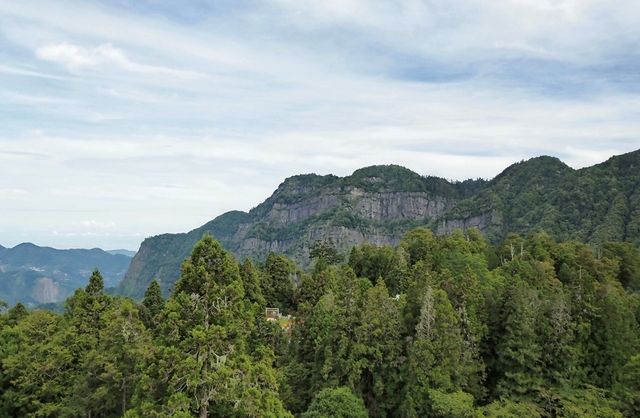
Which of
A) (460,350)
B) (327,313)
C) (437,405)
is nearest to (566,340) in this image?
(460,350)

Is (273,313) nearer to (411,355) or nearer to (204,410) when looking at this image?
(411,355)

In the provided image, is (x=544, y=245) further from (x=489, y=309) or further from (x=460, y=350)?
(x=460, y=350)

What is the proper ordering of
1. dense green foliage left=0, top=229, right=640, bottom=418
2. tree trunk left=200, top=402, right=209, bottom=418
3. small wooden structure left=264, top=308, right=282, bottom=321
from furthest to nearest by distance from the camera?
small wooden structure left=264, top=308, right=282, bottom=321, dense green foliage left=0, top=229, right=640, bottom=418, tree trunk left=200, top=402, right=209, bottom=418

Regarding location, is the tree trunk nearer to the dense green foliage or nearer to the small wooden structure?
the dense green foliage

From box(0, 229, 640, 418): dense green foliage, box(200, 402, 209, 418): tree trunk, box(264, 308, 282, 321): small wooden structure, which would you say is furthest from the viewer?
box(264, 308, 282, 321): small wooden structure

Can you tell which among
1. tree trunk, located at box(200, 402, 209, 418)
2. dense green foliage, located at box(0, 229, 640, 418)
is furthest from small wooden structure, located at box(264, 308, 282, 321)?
tree trunk, located at box(200, 402, 209, 418)

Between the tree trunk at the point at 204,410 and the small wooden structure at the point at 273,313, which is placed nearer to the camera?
the tree trunk at the point at 204,410

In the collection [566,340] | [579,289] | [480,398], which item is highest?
[579,289]

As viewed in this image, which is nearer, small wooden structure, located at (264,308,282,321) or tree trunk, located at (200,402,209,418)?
tree trunk, located at (200,402,209,418)

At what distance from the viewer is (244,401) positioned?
16.3m

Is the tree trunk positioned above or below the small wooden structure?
above

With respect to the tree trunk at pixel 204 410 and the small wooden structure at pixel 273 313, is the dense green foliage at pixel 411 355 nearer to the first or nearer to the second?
the tree trunk at pixel 204 410

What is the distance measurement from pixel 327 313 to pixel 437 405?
9.23 meters

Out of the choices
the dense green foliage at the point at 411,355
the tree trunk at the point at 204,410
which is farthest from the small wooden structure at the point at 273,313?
the tree trunk at the point at 204,410
